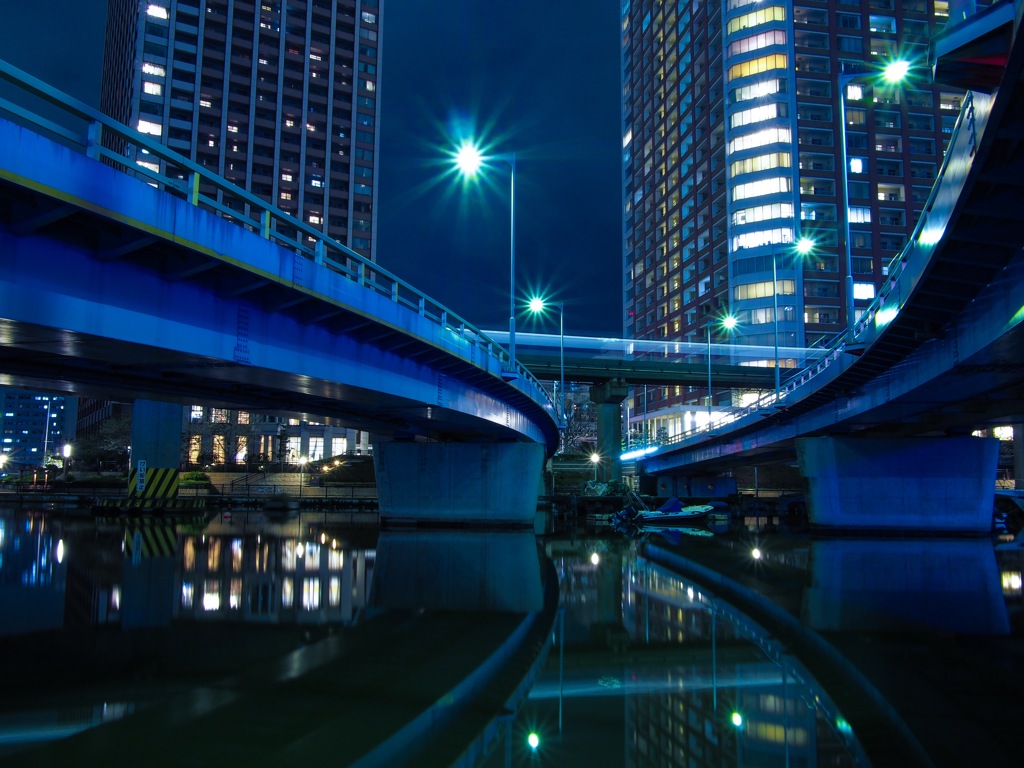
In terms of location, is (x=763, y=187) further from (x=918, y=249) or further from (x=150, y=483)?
(x=918, y=249)

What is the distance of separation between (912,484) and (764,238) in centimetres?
7959

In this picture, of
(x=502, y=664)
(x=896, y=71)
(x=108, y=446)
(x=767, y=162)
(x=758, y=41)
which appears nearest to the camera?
(x=502, y=664)

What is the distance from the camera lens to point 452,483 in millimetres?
44625

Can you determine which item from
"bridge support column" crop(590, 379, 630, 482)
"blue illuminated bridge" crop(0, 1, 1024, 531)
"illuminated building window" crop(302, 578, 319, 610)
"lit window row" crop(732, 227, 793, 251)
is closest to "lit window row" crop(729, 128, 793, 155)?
"lit window row" crop(732, 227, 793, 251)

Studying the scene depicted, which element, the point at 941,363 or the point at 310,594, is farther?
the point at 941,363

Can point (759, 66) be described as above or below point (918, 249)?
above

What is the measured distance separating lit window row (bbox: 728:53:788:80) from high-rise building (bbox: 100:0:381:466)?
203 feet

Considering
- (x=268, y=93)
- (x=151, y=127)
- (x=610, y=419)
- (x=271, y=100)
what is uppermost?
(x=268, y=93)

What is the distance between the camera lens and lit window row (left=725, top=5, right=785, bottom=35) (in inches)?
4628

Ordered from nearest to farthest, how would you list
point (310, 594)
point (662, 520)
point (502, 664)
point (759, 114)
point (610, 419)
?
point (502, 664) < point (310, 594) < point (662, 520) < point (610, 419) < point (759, 114)

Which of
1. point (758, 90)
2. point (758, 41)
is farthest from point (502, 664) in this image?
point (758, 41)

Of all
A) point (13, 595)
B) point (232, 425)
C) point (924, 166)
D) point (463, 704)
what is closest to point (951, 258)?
point (463, 704)

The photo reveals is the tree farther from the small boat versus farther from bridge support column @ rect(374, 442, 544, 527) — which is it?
the small boat

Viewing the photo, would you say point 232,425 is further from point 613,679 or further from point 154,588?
point 613,679
